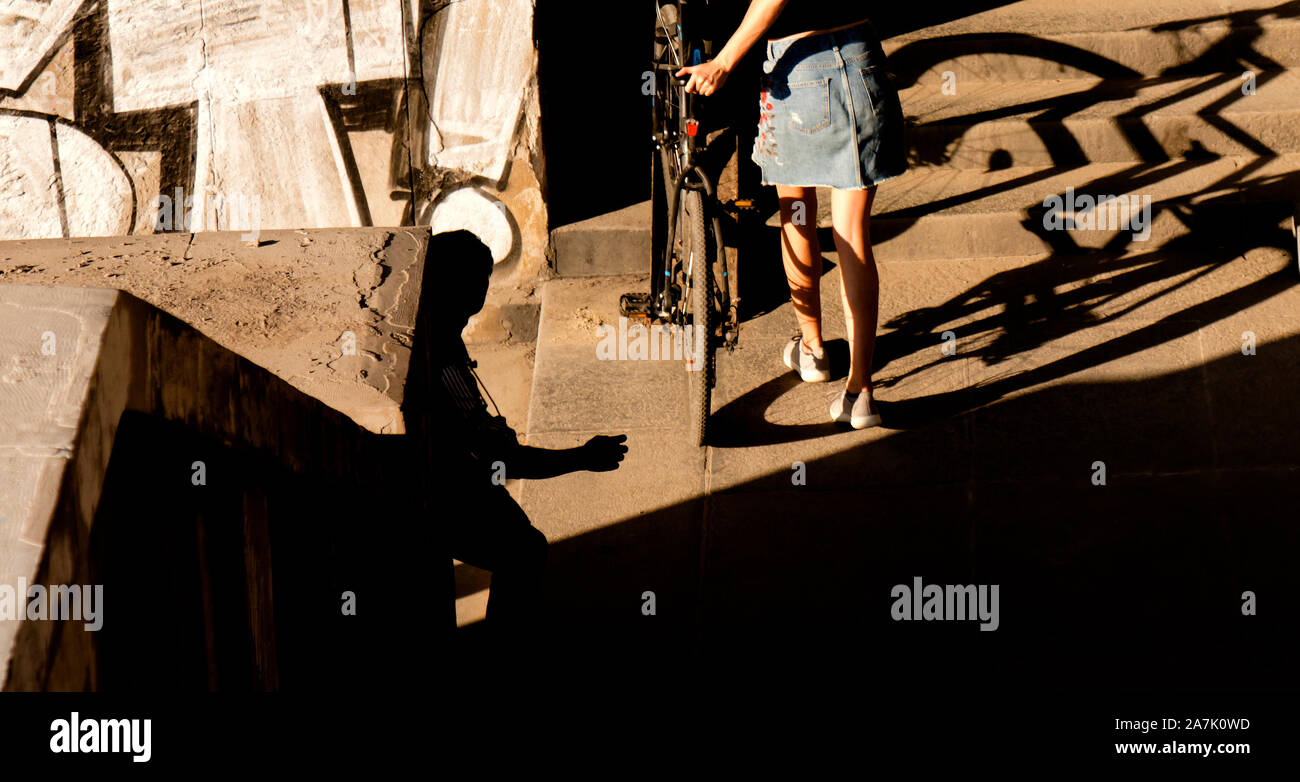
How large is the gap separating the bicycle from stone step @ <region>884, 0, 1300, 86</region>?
68.3 inches

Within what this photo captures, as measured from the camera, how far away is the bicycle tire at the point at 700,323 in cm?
457

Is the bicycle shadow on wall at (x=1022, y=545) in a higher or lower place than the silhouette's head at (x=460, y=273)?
lower

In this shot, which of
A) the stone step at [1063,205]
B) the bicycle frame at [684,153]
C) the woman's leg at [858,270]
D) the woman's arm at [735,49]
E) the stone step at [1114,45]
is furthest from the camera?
the stone step at [1114,45]

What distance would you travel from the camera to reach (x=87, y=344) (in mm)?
1435

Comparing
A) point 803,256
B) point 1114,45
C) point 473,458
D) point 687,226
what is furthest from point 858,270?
point 1114,45

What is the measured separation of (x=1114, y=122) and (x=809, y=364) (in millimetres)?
2126

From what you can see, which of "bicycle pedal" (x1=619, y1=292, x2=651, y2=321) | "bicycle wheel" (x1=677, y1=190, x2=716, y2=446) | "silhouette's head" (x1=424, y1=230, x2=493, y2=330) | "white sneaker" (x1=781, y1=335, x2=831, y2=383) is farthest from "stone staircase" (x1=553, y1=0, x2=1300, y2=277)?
"silhouette's head" (x1=424, y1=230, x2=493, y2=330)

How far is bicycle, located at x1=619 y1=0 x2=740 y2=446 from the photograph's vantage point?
15.3 feet

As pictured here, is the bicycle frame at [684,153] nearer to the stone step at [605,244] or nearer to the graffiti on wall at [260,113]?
the stone step at [605,244]

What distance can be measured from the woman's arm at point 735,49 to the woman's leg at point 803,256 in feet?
1.61

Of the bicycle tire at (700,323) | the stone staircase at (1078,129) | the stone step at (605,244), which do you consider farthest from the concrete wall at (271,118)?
the bicycle tire at (700,323)

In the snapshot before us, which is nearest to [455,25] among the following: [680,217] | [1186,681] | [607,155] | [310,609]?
[607,155]
